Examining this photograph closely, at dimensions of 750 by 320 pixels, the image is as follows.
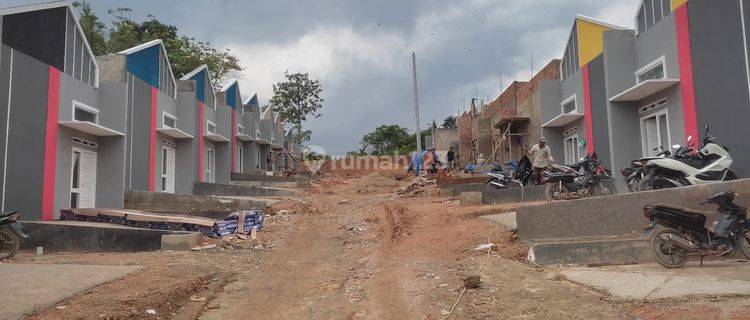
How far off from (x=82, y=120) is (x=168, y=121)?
503cm

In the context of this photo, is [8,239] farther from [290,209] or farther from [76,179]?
[290,209]

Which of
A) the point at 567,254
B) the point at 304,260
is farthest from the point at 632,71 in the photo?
the point at 304,260

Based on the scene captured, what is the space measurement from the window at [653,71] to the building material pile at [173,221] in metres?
10.1

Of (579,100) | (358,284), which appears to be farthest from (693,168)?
(579,100)

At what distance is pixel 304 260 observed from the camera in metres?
8.58

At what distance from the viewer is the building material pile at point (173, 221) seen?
1070 cm

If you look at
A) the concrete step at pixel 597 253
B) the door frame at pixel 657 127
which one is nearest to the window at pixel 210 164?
the door frame at pixel 657 127

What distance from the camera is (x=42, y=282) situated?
6043 millimetres

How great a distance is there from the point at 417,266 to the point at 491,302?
2.18 metres

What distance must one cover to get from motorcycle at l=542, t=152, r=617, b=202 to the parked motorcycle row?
1.43m

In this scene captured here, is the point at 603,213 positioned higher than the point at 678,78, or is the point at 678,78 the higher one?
the point at 678,78

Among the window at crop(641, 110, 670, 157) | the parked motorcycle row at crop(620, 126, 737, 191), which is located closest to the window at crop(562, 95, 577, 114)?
the window at crop(641, 110, 670, 157)

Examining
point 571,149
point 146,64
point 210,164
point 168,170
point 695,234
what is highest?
point 146,64

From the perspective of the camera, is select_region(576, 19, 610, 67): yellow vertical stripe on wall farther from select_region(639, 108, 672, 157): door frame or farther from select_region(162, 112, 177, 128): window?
select_region(162, 112, 177, 128): window
